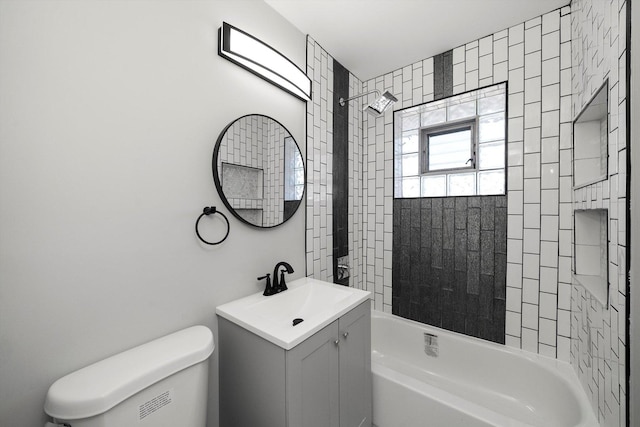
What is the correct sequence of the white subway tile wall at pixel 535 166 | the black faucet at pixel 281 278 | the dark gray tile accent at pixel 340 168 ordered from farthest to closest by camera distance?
the dark gray tile accent at pixel 340 168 < the white subway tile wall at pixel 535 166 < the black faucet at pixel 281 278

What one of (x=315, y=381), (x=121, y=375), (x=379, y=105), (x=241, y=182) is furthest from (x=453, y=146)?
(x=121, y=375)

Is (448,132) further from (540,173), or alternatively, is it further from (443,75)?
(540,173)

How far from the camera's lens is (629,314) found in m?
0.84

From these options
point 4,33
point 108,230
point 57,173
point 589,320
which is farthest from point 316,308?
point 4,33

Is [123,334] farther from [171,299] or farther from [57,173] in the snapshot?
[57,173]

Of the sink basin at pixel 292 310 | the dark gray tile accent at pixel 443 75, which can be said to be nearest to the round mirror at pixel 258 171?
the sink basin at pixel 292 310

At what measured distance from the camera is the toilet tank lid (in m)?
0.66

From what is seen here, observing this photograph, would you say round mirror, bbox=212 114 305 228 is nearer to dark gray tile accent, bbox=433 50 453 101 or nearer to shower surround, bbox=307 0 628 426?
shower surround, bbox=307 0 628 426

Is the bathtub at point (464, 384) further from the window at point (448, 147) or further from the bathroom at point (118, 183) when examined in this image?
the window at point (448, 147)

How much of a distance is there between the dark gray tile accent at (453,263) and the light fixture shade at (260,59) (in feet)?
4.17

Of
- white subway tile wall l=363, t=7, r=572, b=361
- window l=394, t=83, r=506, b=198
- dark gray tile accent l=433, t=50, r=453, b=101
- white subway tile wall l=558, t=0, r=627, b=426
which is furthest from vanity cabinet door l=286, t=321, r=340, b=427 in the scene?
dark gray tile accent l=433, t=50, r=453, b=101

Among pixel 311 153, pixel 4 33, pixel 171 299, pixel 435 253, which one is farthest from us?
pixel 435 253

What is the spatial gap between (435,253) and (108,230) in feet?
6.66

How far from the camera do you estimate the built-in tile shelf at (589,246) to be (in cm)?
137
